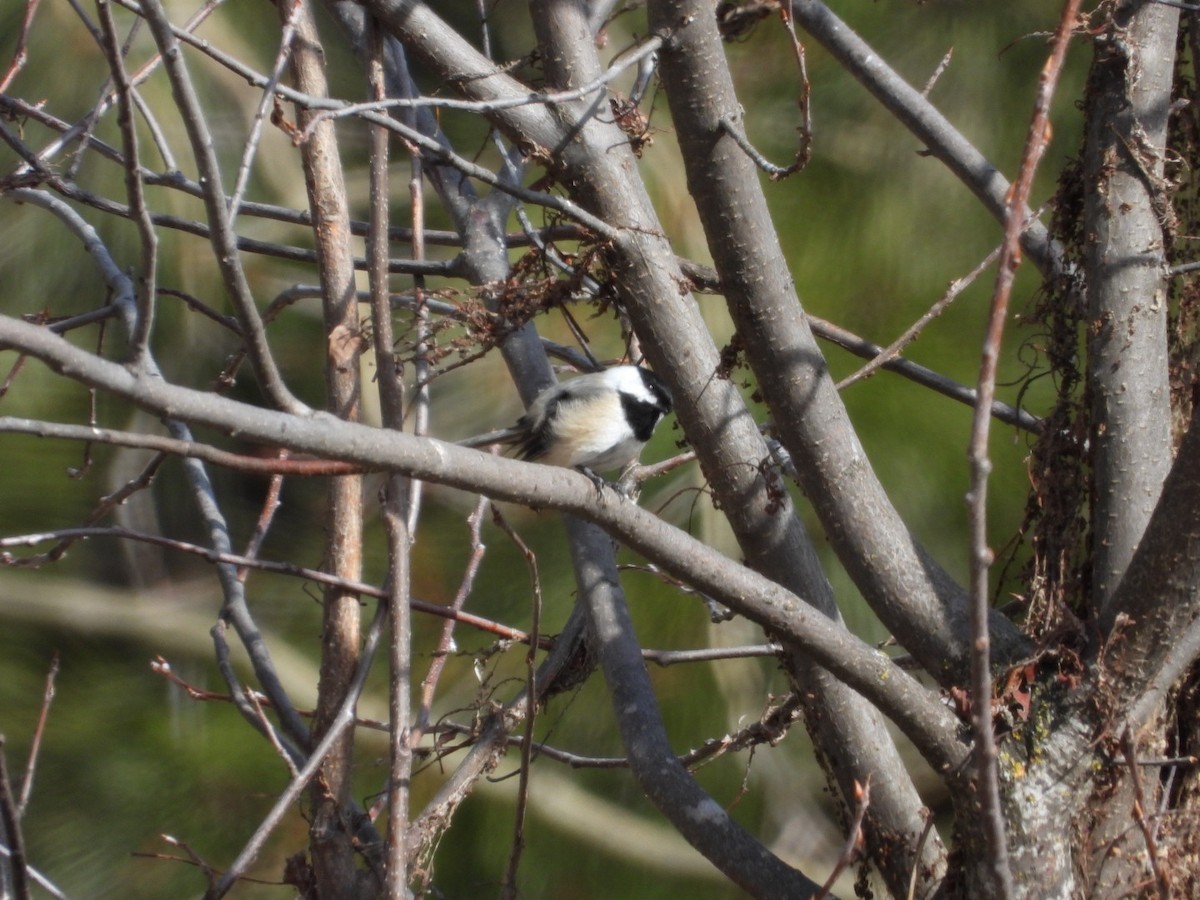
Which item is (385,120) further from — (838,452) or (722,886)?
(722,886)

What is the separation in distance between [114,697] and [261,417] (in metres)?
1.96

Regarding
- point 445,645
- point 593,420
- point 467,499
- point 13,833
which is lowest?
point 13,833

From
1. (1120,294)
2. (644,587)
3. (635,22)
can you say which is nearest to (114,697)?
(644,587)

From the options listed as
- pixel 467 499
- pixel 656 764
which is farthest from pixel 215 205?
pixel 467 499

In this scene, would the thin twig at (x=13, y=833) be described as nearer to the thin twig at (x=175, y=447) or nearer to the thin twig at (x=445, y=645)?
the thin twig at (x=175, y=447)

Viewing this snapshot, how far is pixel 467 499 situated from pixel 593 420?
24.1 inches

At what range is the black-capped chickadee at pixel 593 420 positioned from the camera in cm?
182

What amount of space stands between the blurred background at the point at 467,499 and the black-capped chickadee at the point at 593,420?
27cm

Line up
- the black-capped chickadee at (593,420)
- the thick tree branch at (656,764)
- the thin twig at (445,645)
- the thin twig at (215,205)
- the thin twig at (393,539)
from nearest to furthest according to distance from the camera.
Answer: the thin twig at (215,205) → the thin twig at (393,539) → the thick tree branch at (656,764) → the thin twig at (445,645) → the black-capped chickadee at (593,420)

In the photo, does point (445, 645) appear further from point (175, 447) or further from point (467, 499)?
point (175, 447)

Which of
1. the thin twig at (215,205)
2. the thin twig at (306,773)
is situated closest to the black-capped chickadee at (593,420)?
the thin twig at (306,773)

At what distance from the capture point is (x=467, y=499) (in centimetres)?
235

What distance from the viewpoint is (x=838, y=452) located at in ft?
4.24

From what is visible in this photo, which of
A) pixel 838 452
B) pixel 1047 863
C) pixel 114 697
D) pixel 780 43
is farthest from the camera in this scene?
pixel 114 697
